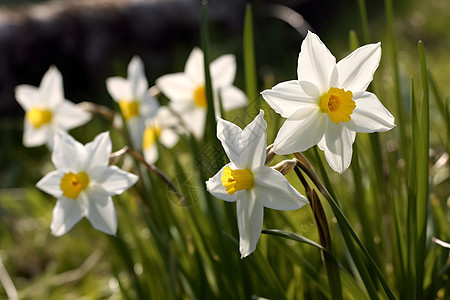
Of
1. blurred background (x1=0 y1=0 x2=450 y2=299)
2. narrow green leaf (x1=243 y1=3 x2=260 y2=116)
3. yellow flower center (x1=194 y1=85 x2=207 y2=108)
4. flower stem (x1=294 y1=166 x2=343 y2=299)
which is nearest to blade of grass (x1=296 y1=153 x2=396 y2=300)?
flower stem (x1=294 y1=166 x2=343 y2=299)

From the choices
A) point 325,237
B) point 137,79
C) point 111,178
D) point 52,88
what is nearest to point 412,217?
point 325,237

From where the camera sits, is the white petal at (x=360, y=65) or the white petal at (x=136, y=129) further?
the white petal at (x=136, y=129)

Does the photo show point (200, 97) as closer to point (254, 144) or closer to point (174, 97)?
point (174, 97)

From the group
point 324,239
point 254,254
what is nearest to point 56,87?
point 254,254

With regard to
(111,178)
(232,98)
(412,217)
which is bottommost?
(412,217)

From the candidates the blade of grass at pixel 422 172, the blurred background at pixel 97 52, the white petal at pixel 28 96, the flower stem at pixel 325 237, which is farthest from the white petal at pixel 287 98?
the blurred background at pixel 97 52

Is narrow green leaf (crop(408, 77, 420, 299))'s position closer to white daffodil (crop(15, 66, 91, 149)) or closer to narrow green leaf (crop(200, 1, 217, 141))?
narrow green leaf (crop(200, 1, 217, 141))

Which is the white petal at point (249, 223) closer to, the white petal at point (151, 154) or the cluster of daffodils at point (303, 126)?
the cluster of daffodils at point (303, 126)
